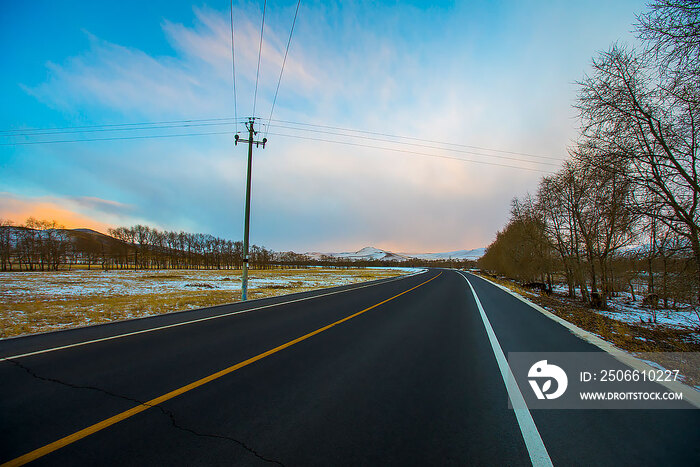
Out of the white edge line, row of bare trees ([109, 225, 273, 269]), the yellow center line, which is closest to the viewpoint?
the yellow center line

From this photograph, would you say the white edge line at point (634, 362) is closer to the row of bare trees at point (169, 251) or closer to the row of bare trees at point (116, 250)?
the row of bare trees at point (116, 250)

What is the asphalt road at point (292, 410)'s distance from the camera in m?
A: 2.55

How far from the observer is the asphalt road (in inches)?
101

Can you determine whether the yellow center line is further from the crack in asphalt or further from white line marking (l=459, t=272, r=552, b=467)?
white line marking (l=459, t=272, r=552, b=467)

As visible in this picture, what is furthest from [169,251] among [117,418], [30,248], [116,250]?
[117,418]

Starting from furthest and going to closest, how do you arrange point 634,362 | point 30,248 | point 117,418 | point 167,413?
point 30,248 → point 634,362 → point 167,413 → point 117,418

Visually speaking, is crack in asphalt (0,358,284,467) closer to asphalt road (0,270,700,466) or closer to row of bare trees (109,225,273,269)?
asphalt road (0,270,700,466)

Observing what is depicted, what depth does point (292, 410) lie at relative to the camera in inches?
133

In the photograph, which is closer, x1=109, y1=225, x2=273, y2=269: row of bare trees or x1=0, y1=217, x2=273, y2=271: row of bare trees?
x1=0, y1=217, x2=273, y2=271: row of bare trees

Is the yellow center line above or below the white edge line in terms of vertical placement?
above

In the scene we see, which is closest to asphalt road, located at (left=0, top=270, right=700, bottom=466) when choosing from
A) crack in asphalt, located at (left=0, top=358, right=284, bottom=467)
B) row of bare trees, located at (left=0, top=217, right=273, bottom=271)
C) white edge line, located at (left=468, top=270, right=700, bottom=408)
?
crack in asphalt, located at (left=0, top=358, right=284, bottom=467)

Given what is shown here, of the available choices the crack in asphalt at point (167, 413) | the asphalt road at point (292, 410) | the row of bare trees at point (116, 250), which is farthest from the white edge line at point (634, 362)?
the row of bare trees at point (116, 250)

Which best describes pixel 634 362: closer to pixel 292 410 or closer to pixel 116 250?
pixel 292 410

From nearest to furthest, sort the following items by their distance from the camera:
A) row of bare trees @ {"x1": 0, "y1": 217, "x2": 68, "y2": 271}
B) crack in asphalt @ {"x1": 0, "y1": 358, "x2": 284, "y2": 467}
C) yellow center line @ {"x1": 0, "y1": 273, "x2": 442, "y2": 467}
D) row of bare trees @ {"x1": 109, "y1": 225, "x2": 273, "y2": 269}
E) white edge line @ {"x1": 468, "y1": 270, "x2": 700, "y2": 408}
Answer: yellow center line @ {"x1": 0, "y1": 273, "x2": 442, "y2": 467}, crack in asphalt @ {"x1": 0, "y1": 358, "x2": 284, "y2": 467}, white edge line @ {"x1": 468, "y1": 270, "x2": 700, "y2": 408}, row of bare trees @ {"x1": 0, "y1": 217, "x2": 68, "y2": 271}, row of bare trees @ {"x1": 109, "y1": 225, "x2": 273, "y2": 269}
